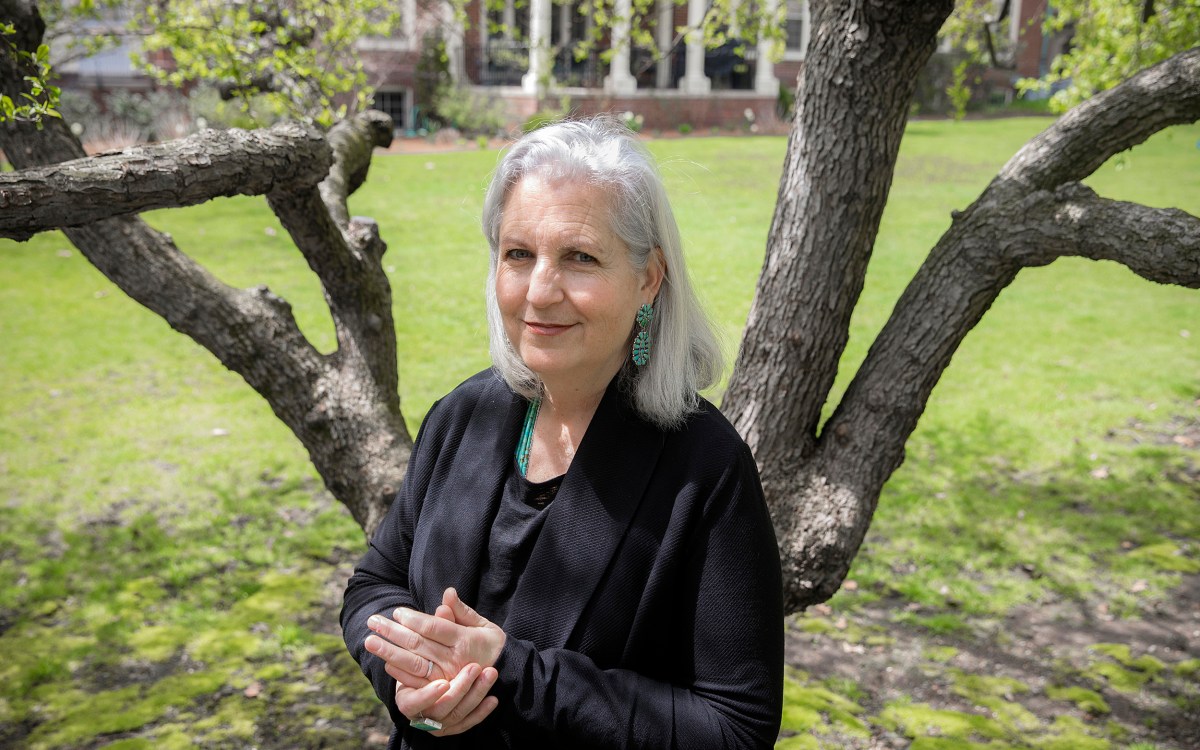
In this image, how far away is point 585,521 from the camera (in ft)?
6.54

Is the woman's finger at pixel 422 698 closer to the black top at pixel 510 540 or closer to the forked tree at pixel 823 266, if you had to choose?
the black top at pixel 510 540

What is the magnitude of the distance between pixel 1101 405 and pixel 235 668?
292 inches

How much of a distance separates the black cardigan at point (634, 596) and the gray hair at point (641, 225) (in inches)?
2.6

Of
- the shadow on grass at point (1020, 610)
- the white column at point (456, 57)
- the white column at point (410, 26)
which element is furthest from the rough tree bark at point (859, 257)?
the white column at point (456, 57)

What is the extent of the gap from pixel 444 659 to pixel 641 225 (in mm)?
957

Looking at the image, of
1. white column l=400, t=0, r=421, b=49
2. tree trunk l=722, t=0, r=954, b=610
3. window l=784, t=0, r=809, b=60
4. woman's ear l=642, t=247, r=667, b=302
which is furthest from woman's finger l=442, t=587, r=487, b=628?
window l=784, t=0, r=809, b=60

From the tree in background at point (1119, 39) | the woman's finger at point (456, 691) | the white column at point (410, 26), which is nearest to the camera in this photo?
the woman's finger at point (456, 691)

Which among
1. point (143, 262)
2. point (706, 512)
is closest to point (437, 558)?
point (706, 512)

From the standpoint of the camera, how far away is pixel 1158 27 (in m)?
5.98

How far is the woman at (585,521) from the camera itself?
6.15 ft

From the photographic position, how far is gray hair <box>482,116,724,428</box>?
2.02 meters

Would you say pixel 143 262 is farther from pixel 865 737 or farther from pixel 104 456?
pixel 104 456

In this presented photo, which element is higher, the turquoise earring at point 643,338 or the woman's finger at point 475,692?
the turquoise earring at point 643,338

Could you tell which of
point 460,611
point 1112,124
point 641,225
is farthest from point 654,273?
point 1112,124
